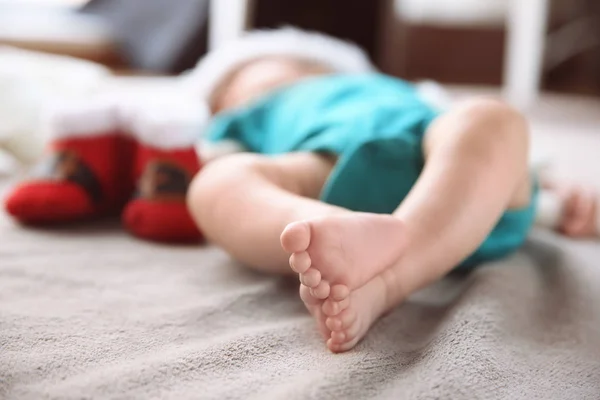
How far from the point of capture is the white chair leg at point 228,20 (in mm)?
2207

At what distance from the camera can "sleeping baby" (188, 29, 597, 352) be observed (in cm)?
53

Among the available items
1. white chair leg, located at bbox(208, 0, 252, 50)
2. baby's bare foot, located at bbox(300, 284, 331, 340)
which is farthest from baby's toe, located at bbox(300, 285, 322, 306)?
white chair leg, located at bbox(208, 0, 252, 50)

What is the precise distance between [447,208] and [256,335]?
20 centimetres

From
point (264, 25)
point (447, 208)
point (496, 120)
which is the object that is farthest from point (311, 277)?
point (264, 25)

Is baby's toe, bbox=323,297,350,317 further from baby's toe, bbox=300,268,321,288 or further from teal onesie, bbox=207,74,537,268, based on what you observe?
teal onesie, bbox=207,74,537,268

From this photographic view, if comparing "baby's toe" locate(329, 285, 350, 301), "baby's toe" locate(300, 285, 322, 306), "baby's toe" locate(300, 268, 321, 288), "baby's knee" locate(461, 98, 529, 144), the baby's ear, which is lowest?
the baby's ear

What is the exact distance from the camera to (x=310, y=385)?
1.51ft

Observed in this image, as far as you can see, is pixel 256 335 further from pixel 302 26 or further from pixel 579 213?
pixel 302 26

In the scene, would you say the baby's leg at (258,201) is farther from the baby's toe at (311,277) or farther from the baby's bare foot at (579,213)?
the baby's bare foot at (579,213)

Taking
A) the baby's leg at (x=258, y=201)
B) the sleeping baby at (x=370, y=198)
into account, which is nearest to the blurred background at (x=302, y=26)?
the sleeping baby at (x=370, y=198)

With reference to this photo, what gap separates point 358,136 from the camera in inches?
30.8

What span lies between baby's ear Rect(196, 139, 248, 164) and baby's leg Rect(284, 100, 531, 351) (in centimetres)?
37

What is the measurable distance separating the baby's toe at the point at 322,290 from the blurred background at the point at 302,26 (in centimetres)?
182

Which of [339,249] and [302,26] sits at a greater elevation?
[339,249]
